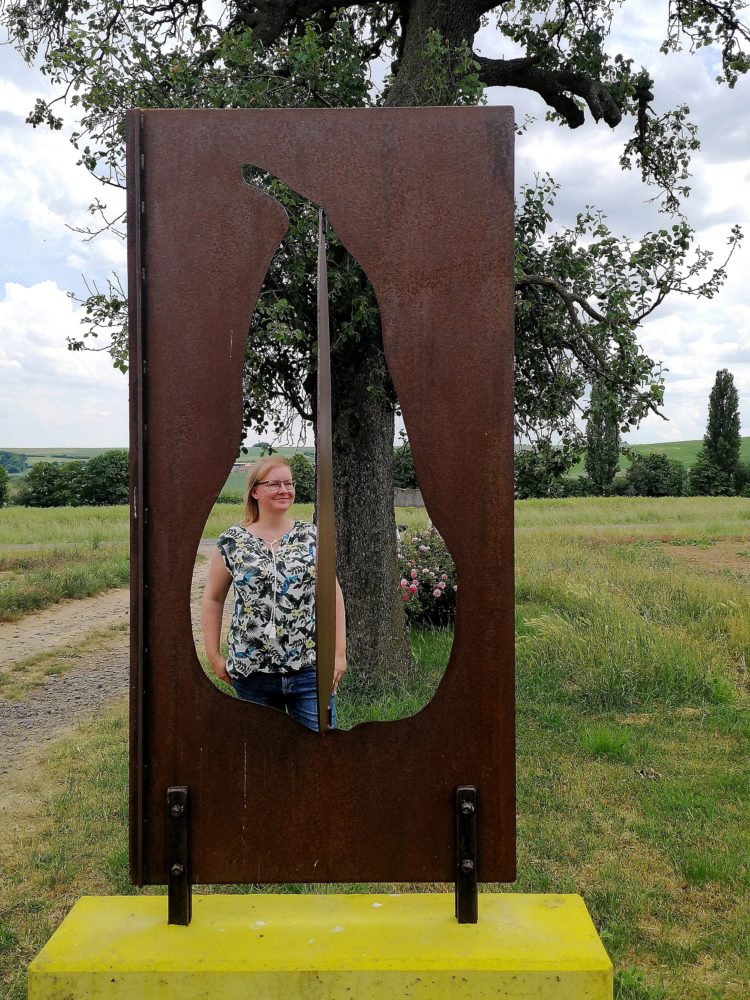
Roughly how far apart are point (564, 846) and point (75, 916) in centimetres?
270

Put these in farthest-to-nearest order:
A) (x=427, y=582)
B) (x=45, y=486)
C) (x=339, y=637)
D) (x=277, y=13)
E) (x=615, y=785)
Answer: (x=45, y=486) → (x=427, y=582) → (x=277, y=13) → (x=615, y=785) → (x=339, y=637)

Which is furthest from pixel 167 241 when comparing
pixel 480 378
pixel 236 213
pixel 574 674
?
pixel 574 674

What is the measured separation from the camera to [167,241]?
2285 mm

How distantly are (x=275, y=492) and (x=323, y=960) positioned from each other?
1.38 m

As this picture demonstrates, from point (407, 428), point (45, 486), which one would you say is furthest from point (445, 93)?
point (45, 486)

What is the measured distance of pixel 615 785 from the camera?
4.99 m

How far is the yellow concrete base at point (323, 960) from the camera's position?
212 centimetres

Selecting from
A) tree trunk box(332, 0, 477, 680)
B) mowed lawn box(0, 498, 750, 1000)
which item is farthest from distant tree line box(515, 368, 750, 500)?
tree trunk box(332, 0, 477, 680)

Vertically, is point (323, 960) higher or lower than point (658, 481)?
lower

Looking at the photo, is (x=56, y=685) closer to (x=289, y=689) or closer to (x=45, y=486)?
(x=289, y=689)

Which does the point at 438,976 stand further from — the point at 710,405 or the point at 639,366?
the point at 710,405

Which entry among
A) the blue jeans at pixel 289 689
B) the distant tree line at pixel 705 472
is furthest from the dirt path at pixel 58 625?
the distant tree line at pixel 705 472

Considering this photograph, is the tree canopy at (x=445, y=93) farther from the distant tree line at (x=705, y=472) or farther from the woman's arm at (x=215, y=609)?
the distant tree line at (x=705, y=472)

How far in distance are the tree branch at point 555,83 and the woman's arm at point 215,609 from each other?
5777 millimetres
